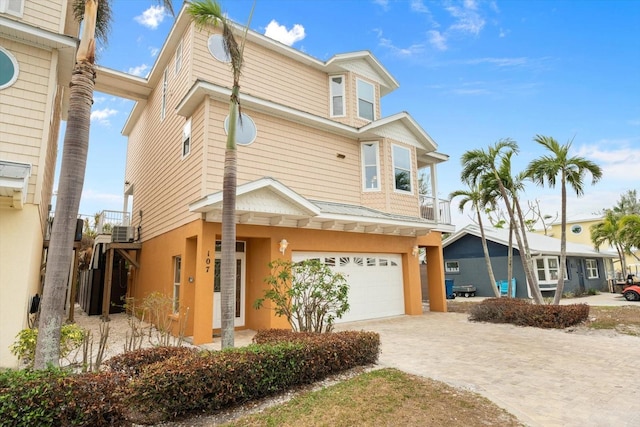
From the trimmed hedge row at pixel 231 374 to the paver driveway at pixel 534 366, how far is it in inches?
61.4

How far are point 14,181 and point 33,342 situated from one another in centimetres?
260

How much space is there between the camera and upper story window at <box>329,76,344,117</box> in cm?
1362

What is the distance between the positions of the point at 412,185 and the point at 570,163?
521cm

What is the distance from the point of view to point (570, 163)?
1162cm

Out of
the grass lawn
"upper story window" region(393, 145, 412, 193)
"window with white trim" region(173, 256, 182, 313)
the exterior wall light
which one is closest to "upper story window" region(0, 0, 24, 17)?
"window with white trim" region(173, 256, 182, 313)

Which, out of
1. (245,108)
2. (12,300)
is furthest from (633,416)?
(245,108)

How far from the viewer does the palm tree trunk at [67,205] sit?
4242mm

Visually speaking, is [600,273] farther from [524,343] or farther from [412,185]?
[524,343]

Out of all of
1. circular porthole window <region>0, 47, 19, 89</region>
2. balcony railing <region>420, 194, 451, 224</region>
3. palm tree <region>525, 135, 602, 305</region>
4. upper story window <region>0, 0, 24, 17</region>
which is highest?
upper story window <region>0, 0, 24, 17</region>

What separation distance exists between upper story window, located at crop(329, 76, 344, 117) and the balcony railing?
4.91 meters

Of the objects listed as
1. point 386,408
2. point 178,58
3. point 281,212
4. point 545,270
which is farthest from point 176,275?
point 545,270

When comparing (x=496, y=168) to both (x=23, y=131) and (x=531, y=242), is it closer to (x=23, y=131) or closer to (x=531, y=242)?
(x=531, y=242)

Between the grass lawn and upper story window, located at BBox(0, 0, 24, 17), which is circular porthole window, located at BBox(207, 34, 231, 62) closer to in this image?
upper story window, located at BBox(0, 0, 24, 17)

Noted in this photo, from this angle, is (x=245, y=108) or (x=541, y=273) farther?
(x=541, y=273)
